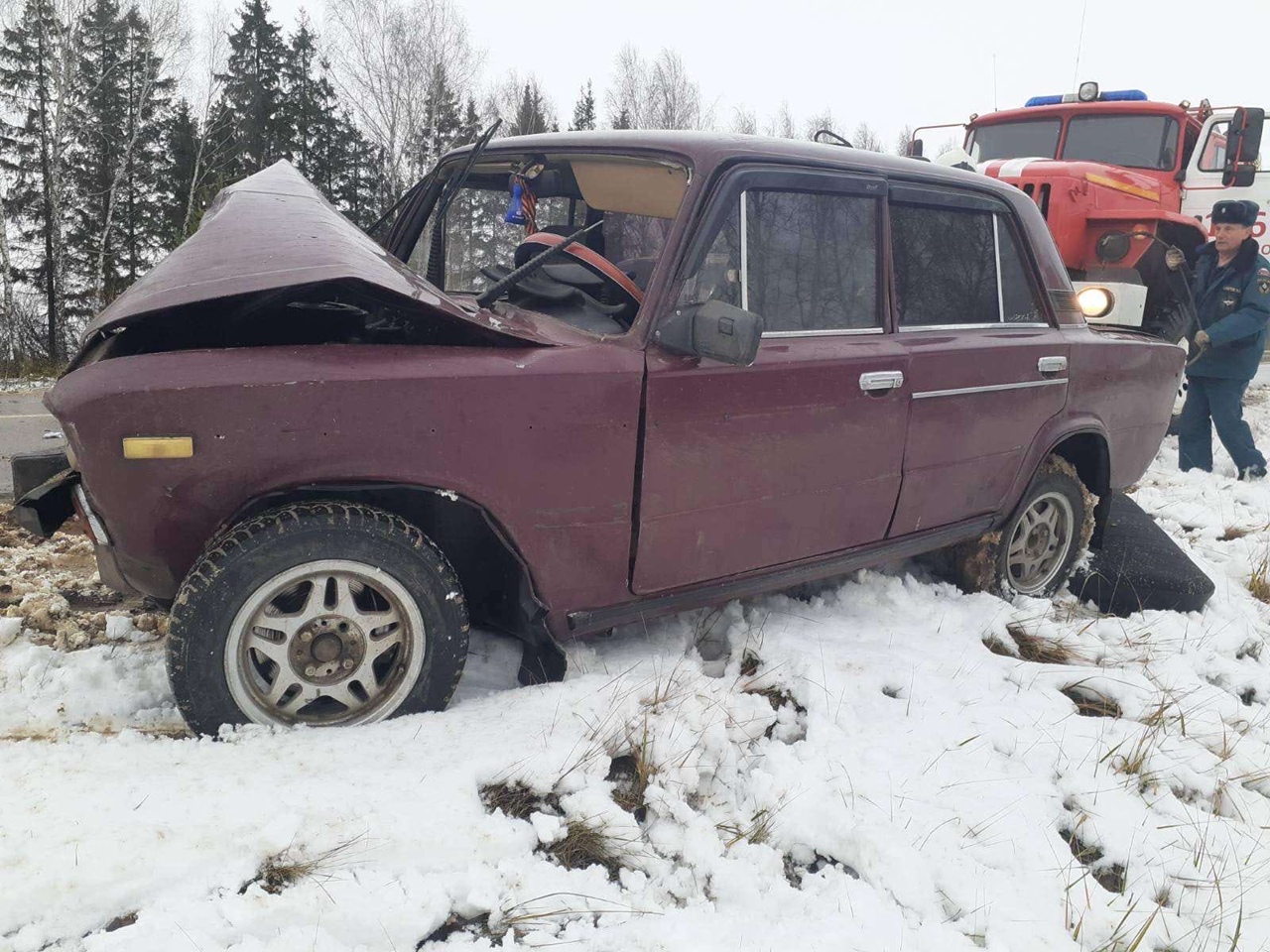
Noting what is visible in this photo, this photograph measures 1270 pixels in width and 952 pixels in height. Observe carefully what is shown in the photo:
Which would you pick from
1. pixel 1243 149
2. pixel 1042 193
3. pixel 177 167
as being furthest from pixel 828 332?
pixel 177 167

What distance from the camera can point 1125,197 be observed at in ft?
23.9

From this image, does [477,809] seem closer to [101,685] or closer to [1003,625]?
[101,685]

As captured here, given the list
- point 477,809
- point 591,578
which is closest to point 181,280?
point 591,578

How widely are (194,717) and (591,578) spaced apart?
1.12 meters

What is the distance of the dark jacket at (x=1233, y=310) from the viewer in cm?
611

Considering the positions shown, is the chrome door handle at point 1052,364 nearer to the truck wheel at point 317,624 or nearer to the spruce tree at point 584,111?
the truck wheel at point 317,624

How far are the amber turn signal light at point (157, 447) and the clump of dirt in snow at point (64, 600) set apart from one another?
86 cm

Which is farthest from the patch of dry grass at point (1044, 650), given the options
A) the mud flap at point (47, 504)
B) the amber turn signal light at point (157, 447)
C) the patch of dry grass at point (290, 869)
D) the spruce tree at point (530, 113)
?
the spruce tree at point (530, 113)

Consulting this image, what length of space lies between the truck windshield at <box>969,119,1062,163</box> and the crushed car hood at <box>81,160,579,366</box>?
7.32 m

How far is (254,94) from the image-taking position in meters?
28.1

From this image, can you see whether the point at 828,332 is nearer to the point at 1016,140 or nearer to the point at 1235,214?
the point at 1235,214

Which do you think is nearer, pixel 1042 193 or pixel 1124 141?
pixel 1042 193

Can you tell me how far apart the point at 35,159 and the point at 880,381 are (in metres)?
27.8

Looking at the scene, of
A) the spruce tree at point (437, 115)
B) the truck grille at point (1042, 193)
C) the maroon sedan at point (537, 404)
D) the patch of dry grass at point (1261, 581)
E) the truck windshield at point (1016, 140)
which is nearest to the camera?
the maroon sedan at point (537, 404)
